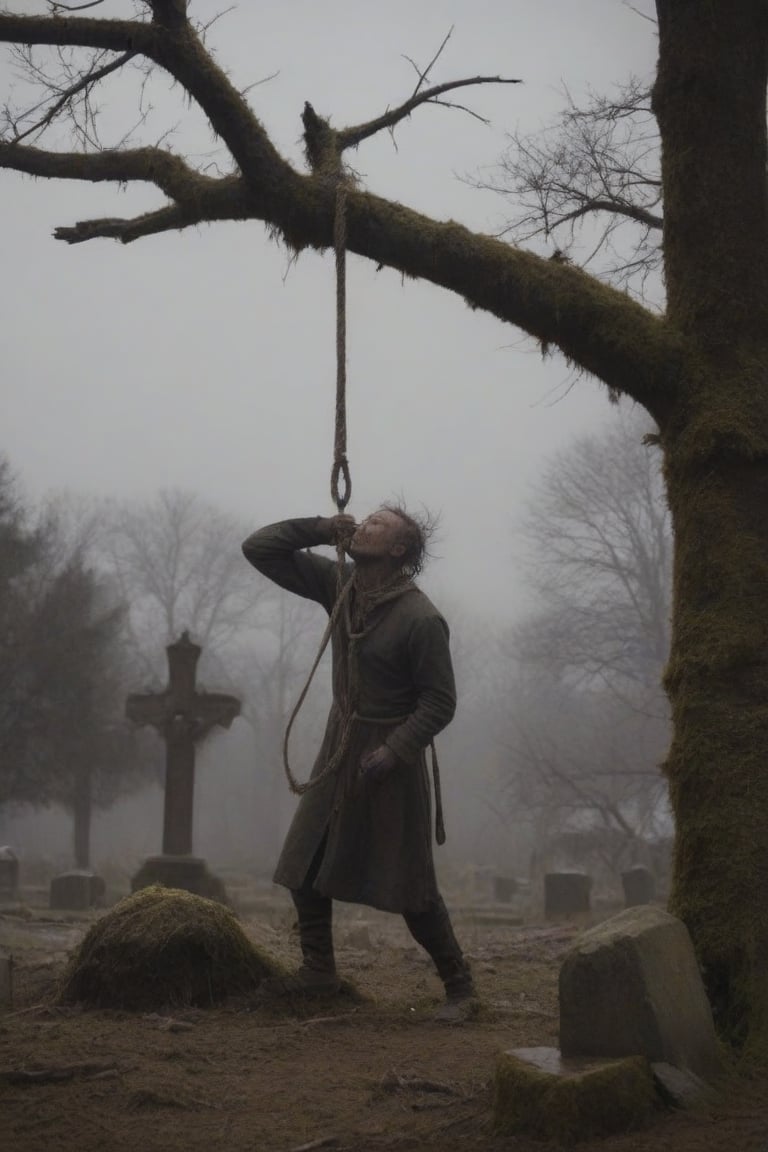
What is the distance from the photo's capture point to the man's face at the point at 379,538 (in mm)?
6379

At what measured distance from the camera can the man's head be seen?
6.39 meters

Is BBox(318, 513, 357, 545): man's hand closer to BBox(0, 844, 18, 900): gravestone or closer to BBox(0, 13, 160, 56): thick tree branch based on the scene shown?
BBox(0, 13, 160, 56): thick tree branch

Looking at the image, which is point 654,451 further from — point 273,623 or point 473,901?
point 273,623

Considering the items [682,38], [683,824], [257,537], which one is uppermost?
[682,38]

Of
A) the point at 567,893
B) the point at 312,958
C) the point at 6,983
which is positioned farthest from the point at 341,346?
the point at 567,893

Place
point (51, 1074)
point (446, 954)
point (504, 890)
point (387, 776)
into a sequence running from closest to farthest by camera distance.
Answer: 1. point (51, 1074)
2. point (387, 776)
3. point (446, 954)
4. point (504, 890)

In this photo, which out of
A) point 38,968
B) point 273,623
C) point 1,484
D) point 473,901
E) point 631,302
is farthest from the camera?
point 273,623

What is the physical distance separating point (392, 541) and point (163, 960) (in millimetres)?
2456

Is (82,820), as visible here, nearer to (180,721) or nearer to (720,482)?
(180,721)

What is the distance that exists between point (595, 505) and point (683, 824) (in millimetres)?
27567

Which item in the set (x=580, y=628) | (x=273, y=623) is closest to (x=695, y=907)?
(x=580, y=628)

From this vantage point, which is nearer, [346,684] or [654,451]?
[346,684]

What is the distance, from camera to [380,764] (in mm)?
5938

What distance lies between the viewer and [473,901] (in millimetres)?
21875
